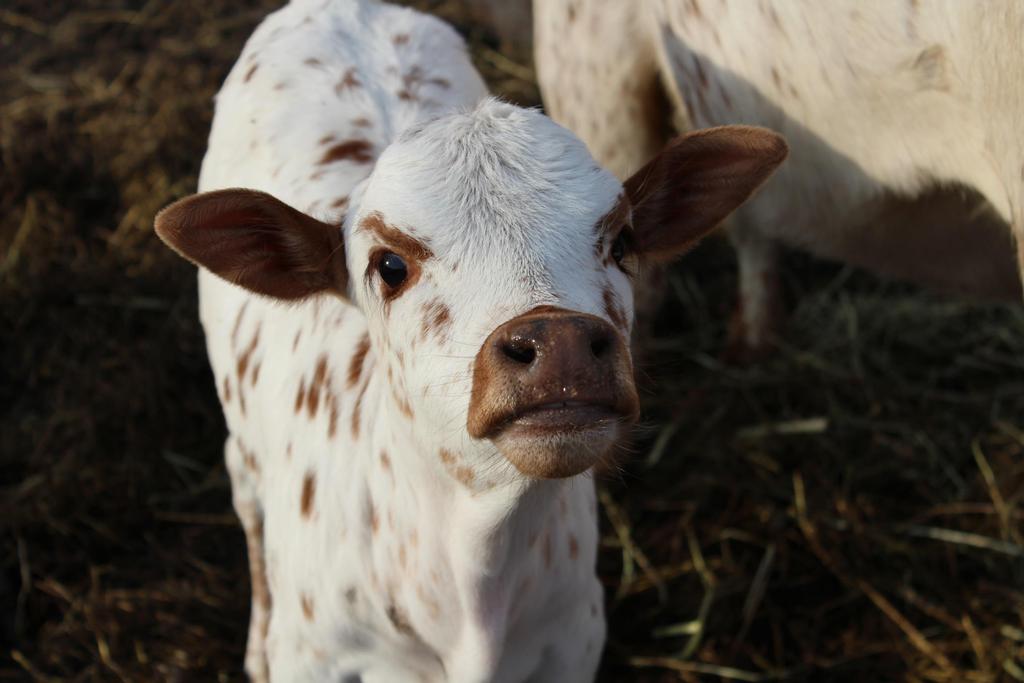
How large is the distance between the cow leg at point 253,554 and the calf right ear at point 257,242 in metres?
1.30

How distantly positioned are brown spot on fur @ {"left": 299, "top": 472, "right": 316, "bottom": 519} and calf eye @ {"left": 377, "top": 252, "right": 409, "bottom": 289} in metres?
0.79

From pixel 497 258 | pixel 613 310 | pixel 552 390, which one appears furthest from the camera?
pixel 613 310

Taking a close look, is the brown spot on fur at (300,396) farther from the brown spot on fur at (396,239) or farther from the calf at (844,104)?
the calf at (844,104)

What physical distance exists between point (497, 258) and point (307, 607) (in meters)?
1.20

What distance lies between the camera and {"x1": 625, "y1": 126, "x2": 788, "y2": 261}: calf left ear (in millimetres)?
2691

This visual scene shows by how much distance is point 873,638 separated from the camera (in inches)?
164

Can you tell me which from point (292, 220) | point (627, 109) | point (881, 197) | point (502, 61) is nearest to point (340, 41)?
point (627, 109)

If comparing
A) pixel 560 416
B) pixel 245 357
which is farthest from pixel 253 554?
pixel 560 416

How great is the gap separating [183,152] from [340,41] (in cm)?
222

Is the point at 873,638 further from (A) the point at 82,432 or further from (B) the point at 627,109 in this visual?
(A) the point at 82,432

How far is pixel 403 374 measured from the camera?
2.53 meters

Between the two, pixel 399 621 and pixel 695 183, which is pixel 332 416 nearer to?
pixel 399 621

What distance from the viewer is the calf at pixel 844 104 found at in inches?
110

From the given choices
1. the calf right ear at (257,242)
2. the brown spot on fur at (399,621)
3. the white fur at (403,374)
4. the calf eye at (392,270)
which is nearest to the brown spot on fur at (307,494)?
the white fur at (403,374)
